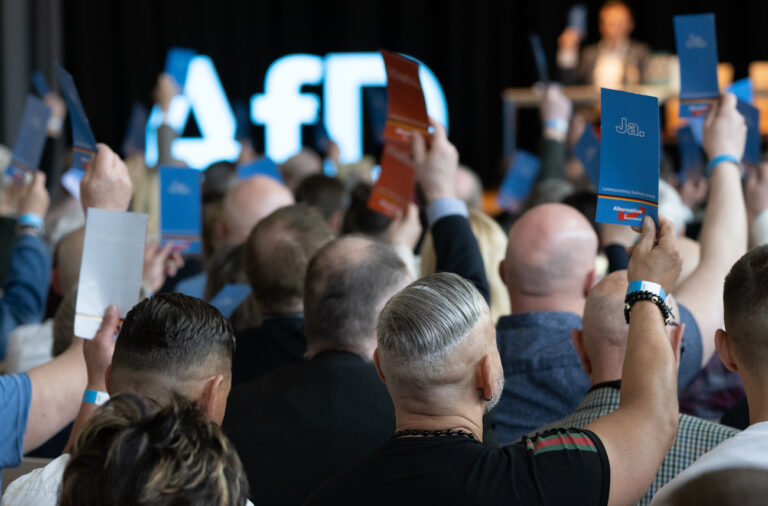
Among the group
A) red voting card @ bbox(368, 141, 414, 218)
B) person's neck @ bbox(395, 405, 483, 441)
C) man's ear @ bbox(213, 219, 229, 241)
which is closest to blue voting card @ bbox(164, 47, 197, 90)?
man's ear @ bbox(213, 219, 229, 241)

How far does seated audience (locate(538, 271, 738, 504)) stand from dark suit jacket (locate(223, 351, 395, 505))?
390mm

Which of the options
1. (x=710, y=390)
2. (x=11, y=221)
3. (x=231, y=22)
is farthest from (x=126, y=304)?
(x=231, y=22)

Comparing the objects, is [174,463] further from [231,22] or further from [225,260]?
[231,22]

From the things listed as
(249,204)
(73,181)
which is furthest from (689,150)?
(73,181)

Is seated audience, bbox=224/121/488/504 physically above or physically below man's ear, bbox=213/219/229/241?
above

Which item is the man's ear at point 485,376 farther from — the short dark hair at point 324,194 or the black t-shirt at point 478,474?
the short dark hair at point 324,194

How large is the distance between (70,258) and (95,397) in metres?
1.14

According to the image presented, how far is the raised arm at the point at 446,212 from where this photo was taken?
2.22m

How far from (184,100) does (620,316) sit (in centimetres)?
870

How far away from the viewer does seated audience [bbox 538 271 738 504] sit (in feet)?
5.77

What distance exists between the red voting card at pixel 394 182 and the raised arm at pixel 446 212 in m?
0.08

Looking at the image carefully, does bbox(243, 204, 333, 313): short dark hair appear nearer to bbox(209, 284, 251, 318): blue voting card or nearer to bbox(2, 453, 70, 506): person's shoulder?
bbox(209, 284, 251, 318): blue voting card

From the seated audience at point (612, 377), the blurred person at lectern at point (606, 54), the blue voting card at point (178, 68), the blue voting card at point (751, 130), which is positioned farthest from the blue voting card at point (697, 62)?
the blurred person at lectern at point (606, 54)

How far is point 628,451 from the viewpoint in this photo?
140 cm
